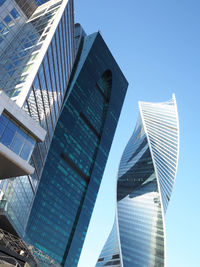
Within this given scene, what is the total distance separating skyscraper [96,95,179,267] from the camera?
4825 inches

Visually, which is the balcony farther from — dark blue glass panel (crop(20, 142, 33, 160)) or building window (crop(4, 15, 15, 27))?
building window (crop(4, 15, 15, 27))

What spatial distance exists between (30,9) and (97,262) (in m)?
119

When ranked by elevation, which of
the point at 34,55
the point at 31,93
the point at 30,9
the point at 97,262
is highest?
the point at 30,9

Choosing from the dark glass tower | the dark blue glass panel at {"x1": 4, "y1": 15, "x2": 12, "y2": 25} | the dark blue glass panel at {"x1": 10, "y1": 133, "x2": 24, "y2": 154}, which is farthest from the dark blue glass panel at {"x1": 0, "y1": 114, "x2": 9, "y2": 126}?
the dark glass tower

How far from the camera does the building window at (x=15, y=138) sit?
22.4 m

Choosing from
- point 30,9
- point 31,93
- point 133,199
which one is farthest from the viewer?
point 133,199

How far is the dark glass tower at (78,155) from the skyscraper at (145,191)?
23.2m

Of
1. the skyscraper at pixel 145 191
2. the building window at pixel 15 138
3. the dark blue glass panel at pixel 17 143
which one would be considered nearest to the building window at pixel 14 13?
the building window at pixel 15 138

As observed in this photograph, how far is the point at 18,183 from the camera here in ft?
117

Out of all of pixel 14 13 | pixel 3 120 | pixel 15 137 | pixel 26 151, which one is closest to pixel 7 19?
pixel 14 13

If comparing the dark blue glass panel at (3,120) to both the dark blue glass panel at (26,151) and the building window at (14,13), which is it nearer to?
the dark blue glass panel at (26,151)

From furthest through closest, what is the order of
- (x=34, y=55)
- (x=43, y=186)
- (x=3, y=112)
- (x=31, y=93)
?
(x=43, y=186), (x=34, y=55), (x=31, y=93), (x=3, y=112)

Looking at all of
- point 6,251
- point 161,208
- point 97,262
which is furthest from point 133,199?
point 6,251

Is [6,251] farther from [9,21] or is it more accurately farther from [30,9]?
[30,9]
